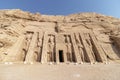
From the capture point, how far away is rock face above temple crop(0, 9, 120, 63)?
12177mm

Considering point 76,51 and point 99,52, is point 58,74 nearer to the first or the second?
point 76,51

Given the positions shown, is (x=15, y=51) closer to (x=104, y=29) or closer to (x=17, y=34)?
(x=17, y=34)

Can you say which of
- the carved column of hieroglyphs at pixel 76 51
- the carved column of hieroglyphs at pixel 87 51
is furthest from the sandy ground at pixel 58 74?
the carved column of hieroglyphs at pixel 87 51

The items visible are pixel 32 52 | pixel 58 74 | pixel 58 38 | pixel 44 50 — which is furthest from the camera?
pixel 58 38

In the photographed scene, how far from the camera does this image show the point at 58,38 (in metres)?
14.0

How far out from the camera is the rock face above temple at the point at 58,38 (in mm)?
12177

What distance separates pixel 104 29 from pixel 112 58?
4.06 m

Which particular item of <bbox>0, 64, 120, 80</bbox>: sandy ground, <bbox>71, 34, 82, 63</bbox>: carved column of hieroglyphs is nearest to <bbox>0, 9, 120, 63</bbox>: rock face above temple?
<bbox>71, 34, 82, 63</bbox>: carved column of hieroglyphs

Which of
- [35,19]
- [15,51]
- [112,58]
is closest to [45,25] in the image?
[35,19]

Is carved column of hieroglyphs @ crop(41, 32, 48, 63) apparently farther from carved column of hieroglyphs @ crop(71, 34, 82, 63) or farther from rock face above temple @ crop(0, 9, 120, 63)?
carved column of hieroglyphs @ crop(71, 34, 82, 63)

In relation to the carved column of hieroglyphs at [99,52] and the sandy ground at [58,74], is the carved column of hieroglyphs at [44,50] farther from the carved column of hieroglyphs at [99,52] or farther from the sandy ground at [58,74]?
the carved column of hieroglyphs at [99,52]

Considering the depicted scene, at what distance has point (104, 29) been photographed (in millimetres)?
15680

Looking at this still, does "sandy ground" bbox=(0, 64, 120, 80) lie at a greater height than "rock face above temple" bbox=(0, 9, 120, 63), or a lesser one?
lesser

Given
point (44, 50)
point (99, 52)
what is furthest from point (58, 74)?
point (99, 52)
